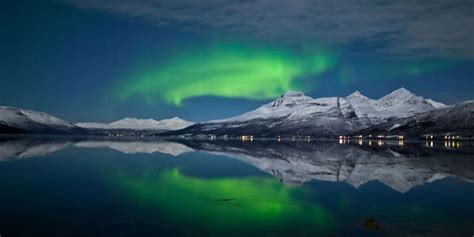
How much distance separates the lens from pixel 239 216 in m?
29.8

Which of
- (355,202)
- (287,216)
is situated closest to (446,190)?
(355,202)

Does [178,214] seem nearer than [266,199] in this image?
Yes

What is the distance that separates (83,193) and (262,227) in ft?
62.7

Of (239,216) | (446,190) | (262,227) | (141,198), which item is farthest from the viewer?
(446,190)

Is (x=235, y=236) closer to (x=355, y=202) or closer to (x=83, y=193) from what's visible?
(x=355, y=202)

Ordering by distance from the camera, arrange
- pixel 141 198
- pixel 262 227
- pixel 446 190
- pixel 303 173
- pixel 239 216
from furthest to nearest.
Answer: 1. pixel 303 173
2. pixel 446 190
3. pixel 141 198
4. pixel 239 216
5. pixel 262 227

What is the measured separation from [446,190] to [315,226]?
77.2 feet

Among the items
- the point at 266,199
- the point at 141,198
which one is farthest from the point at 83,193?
the point at 266,199

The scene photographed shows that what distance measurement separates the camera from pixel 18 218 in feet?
88.2

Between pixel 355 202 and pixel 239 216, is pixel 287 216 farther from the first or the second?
pixel 355 202

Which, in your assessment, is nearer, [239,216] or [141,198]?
[239,216]

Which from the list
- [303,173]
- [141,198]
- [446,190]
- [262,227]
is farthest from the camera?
[303,173]

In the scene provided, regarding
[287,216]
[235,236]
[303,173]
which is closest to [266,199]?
[287,216]

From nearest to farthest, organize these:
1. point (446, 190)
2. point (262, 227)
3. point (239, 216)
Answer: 1. point (262, 227)
2. point (239, 216)
3. point (446, 190)
